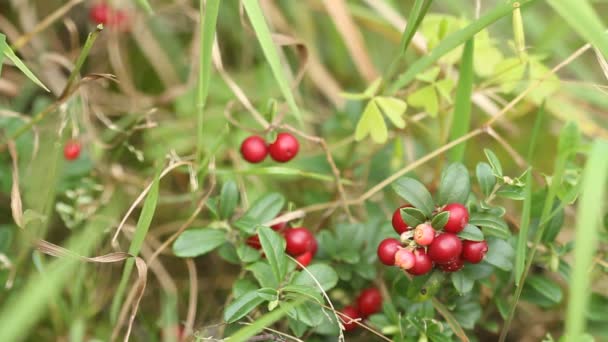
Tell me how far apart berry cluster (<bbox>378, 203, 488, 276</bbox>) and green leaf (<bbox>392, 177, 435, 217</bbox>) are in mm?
25

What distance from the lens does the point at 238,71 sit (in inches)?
106

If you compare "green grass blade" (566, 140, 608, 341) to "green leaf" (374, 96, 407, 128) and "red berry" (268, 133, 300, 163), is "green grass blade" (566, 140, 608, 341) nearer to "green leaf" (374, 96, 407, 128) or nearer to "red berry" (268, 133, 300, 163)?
"green leaf" (374, 96, 407, 128)

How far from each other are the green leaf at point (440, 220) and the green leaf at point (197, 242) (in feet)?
1.68

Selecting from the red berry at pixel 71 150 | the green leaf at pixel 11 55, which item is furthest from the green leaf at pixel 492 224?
the red berry at pixel 71 150

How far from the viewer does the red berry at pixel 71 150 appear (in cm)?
183

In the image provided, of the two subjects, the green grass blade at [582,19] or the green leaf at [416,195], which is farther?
the green leaf at [416,195]

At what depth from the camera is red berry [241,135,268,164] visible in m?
1.60

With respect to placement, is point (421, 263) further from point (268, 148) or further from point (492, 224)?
point (268, 148)

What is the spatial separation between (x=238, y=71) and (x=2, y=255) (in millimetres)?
1333

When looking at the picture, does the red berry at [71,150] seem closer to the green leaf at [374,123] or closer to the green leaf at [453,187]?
the green leaf at [374,123]

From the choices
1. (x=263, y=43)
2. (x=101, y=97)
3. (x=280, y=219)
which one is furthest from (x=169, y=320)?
(x=101, y=97)

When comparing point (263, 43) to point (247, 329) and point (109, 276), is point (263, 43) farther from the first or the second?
point (109, 276)

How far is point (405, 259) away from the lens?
126 cm

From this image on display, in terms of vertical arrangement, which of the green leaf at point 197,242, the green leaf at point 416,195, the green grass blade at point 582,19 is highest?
the green grass blade at point 582,19
